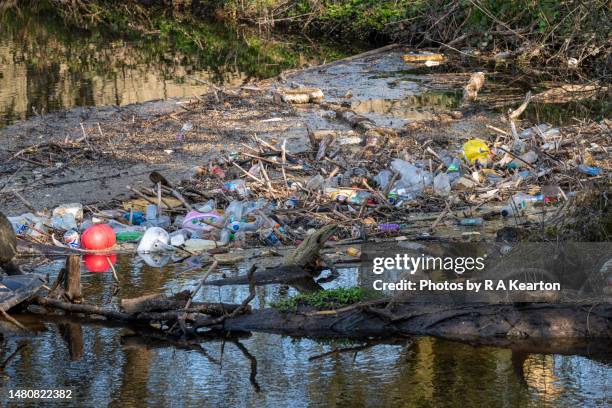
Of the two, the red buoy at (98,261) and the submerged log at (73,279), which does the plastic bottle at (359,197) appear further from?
the submerged log at (73,279)

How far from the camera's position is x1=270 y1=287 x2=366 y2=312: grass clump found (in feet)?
20.8

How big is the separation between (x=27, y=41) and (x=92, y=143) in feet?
35.7

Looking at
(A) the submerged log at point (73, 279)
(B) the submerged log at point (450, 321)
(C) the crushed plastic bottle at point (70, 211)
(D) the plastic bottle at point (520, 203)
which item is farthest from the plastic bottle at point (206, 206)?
(D) the plastic bottle at point (520, 203)

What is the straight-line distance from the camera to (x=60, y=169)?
33.2 ft

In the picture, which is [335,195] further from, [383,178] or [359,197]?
[383,178]

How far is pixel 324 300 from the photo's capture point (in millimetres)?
6410

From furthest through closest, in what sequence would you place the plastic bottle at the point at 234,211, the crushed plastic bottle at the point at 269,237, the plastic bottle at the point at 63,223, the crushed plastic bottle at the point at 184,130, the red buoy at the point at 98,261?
the crushed plastic bottle at the point at 184,130 → the plastic bottle at the point at 234,211 → the plastic bottle at the point at 63,223 → the crushed plastic bottle at the point at 269,237 → the red buoy at the point at 98,261

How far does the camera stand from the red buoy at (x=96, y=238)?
7.81m

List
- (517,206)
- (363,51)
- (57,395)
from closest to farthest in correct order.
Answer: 1. (57,395)
2. (517,206)
3. (363,51)

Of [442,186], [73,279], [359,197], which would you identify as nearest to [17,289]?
[73,279]

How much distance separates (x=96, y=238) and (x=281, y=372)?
107 inches

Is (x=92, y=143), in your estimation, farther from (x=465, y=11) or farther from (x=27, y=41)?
(x=27, y=41)

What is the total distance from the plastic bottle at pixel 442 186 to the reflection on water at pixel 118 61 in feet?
21.1

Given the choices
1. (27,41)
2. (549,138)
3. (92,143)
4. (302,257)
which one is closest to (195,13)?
(27,41)
